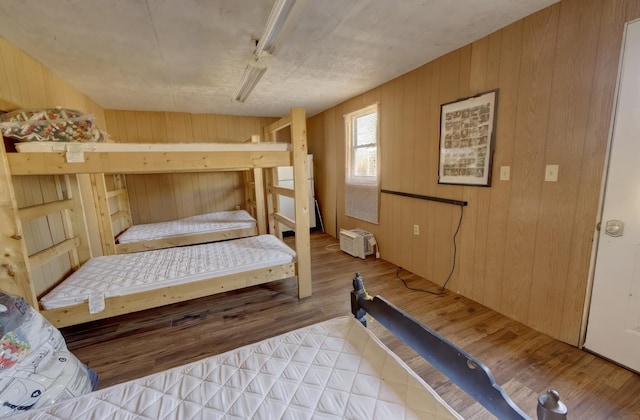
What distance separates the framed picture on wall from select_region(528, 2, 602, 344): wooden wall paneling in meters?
0.40

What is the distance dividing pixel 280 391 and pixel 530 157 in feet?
7.15

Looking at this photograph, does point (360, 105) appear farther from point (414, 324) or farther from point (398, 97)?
point (414, 324)

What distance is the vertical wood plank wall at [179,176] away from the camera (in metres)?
4.22

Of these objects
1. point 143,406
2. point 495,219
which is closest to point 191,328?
point 143,406

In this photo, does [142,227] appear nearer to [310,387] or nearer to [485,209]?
[310,387]

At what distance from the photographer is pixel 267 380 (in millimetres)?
1037

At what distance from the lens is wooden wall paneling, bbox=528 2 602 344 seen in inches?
63.7

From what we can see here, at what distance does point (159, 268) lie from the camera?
7.38 ft

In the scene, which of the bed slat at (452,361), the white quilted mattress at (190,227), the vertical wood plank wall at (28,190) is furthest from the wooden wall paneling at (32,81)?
the bed slat at (452,361)

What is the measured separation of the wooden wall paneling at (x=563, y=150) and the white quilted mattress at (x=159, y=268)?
1.98m

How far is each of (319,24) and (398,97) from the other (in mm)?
1479

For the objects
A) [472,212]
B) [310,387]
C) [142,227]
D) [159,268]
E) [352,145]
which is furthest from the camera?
[352,145]

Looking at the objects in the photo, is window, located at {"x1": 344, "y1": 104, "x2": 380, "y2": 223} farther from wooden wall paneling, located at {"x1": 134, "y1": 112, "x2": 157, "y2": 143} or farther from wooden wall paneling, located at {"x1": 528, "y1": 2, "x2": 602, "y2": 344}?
wooden wall paneling, located at {"x1": 134, "y1": 112, "x2": 157, "y2": 143}

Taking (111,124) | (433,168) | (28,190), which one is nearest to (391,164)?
(433,168)
